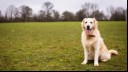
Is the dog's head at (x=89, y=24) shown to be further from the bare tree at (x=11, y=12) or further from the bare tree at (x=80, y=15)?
the bare tree at (x=11, y=12)

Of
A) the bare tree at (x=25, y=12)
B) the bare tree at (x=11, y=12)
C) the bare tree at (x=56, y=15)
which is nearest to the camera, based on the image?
the bare tree at (x=11, y=12)

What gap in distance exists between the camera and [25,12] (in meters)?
5.36

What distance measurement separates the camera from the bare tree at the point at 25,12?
5292 millimetres

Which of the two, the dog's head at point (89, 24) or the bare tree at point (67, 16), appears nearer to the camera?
the dog's head at point (89, 24)

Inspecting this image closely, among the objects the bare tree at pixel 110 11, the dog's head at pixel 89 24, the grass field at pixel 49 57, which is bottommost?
the grass field at pixel 49 57

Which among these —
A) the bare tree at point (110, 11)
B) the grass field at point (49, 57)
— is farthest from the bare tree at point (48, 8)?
the bare tree at point (110, 11)

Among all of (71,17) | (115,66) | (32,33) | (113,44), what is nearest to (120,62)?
(115,66)

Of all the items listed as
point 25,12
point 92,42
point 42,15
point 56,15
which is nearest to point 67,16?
point 56,15

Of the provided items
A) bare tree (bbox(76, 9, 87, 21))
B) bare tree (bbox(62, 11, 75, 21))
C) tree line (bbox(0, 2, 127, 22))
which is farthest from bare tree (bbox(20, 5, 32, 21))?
bare tree (bbox(76, 9, 87, 21))

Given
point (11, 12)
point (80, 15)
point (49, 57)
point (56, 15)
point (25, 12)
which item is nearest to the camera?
point (11, 12)

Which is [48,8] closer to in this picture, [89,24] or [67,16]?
[67,16]

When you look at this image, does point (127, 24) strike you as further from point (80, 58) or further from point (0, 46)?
point (0, 46)

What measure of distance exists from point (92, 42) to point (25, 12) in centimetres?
138

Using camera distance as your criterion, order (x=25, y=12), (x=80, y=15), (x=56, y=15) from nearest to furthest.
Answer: (x=25, y=12) → (x=56, y=15) → (x=80, y=15)
